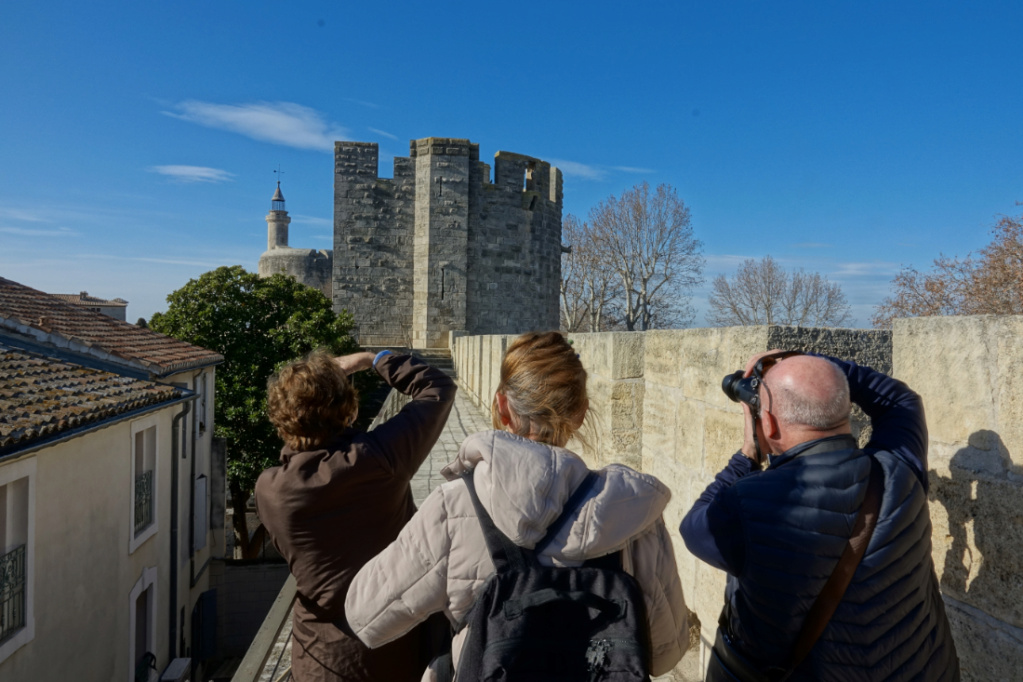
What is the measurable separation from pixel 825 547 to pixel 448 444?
20.2ft

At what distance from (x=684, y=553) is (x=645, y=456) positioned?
0.55m

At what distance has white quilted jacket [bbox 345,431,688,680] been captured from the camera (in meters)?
1.27

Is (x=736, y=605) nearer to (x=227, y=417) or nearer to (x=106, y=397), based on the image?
(x=106, y=397)

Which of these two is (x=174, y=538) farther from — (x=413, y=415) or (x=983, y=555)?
(x=983, y=555)

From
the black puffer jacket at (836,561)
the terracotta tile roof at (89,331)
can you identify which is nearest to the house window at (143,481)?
the terracotta tile roof at (89,331)

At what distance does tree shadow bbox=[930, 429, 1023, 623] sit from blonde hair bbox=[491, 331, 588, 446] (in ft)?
2.97

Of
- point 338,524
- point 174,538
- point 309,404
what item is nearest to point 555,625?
point 338,524

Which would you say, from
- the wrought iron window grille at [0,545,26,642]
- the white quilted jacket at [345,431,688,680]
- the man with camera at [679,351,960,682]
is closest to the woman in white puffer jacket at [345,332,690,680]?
the white quilted jacket at [345,431,688,680]

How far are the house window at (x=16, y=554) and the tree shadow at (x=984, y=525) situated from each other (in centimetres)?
690

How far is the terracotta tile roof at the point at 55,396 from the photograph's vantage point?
248 inches

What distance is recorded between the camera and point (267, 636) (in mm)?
2732

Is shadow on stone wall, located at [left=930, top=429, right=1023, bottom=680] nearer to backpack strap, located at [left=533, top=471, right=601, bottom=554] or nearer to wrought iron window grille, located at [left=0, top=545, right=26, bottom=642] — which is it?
backpack strap, located at [left=533, top=471, right=601, bottom=554]

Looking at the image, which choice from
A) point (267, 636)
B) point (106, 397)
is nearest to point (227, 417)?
point (106, 397)

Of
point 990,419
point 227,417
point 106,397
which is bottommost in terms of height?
point 227,417
